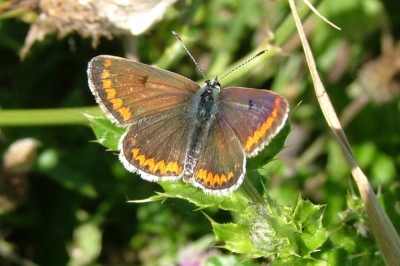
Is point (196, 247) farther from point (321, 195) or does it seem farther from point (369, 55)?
point (369, 55)

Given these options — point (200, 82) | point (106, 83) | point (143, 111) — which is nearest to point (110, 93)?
point (106, 83)

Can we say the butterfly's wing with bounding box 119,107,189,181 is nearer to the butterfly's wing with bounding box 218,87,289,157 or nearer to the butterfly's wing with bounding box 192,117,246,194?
the butterfly's wing with bounding box 192,117,246,194

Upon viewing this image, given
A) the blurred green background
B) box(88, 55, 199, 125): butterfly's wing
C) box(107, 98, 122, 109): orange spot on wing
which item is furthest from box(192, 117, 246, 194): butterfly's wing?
the blurred green background

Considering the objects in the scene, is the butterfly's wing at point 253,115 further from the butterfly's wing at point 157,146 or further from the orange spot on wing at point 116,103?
the orange spot on wing at point 116,103

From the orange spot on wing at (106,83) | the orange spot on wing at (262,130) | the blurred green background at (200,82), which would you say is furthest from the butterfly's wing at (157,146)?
the blurred green background at (200,82)

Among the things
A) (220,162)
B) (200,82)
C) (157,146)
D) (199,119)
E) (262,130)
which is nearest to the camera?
(262,130)

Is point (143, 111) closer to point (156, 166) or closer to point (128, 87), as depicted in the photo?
point (128, 87)
